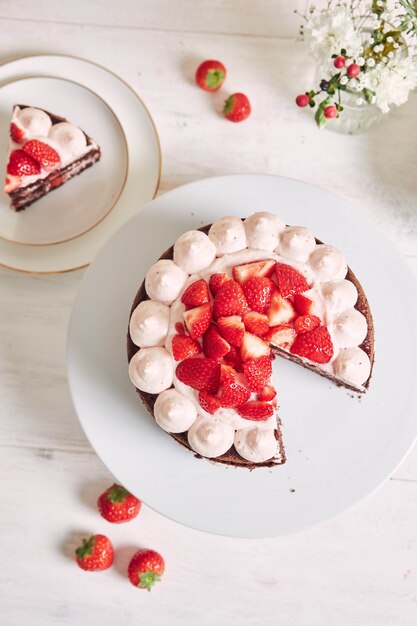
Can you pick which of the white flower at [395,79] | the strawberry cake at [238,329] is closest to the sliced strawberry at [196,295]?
the strawberry cake at [238,329]

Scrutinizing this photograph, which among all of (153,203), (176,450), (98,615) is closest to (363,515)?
(176,450)

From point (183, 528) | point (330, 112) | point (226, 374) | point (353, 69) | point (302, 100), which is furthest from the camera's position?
point (183, 528)

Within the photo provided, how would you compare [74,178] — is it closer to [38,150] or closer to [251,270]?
[38,150]

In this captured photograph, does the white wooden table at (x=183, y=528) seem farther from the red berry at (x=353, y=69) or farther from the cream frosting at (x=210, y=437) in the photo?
the cream frosting at (x=210, y=437)

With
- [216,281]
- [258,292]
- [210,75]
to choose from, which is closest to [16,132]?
[210,75]

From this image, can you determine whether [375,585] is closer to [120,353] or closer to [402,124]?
[120,353]
